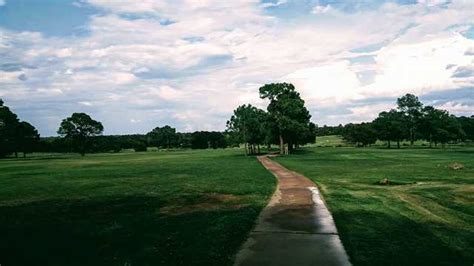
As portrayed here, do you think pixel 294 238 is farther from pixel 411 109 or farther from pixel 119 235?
pixel 411 109

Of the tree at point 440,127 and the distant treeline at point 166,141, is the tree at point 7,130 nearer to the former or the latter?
the distant treeline at point 166,141

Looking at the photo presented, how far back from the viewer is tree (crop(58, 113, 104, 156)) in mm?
114688

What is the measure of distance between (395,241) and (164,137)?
179887mm

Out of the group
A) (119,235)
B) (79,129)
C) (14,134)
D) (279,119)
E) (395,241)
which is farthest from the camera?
(79,129)

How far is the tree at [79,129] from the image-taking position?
115 metres

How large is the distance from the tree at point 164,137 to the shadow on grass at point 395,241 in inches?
6825

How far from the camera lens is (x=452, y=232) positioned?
13445 millimetres

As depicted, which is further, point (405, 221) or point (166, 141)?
point (166, 141)

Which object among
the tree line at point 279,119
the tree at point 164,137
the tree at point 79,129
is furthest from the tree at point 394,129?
the tree at point 164,137

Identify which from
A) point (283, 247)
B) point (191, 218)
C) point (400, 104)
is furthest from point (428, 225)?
point (400, 104)

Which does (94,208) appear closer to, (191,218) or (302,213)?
(191,218)

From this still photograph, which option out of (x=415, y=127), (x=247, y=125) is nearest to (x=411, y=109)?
(x=415, y=127)

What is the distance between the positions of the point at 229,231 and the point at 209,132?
176 meters

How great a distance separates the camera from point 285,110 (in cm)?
7688
